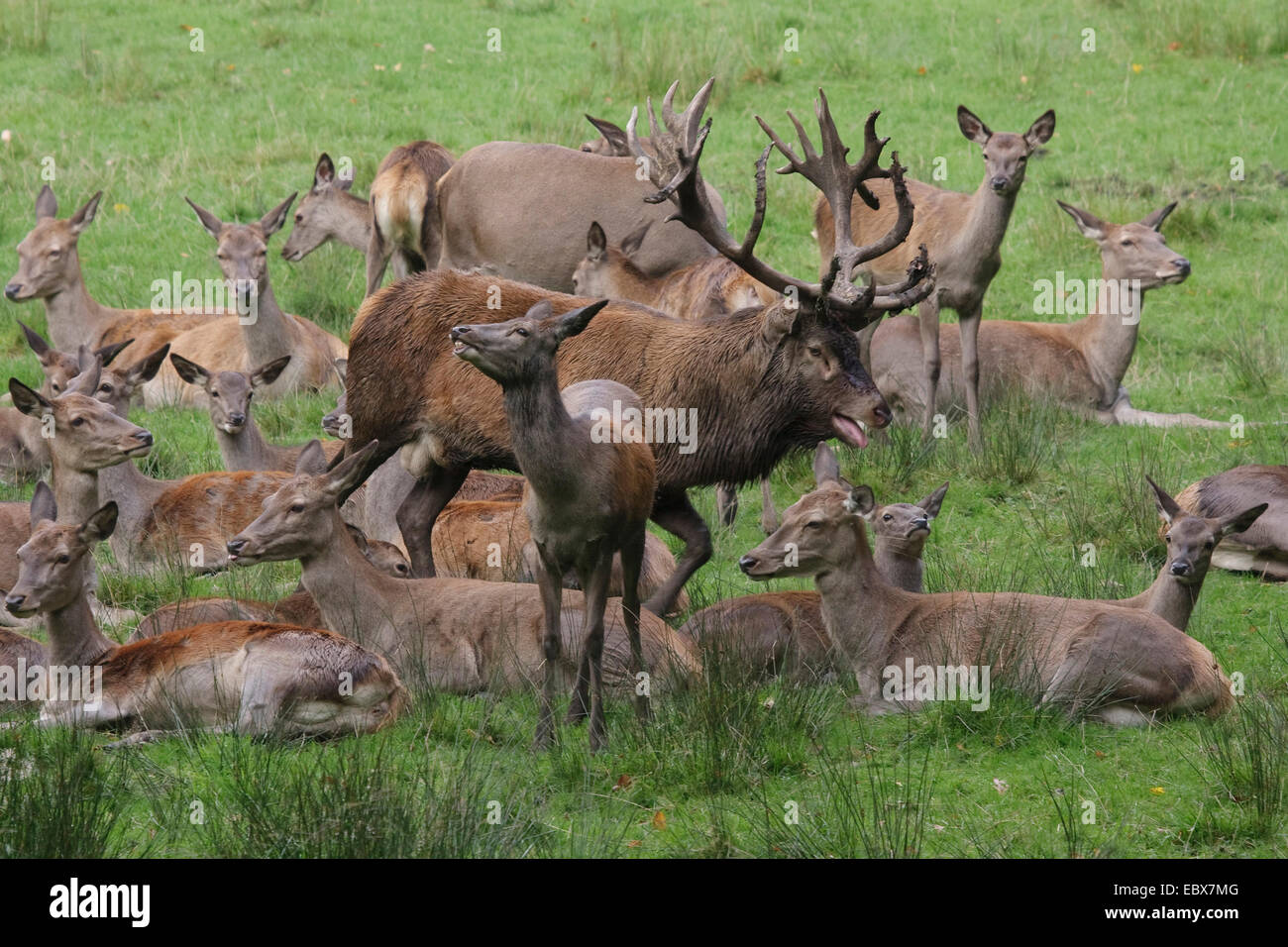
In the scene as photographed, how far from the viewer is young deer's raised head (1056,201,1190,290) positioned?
10.2 m

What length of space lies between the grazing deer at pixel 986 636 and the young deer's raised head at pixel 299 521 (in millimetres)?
1532

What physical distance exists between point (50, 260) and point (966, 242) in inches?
222

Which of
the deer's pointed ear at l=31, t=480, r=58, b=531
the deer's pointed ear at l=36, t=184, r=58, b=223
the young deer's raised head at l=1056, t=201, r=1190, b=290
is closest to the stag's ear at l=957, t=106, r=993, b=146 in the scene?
the young deer's raised head at l=1056, t=201, r=1190, b=290

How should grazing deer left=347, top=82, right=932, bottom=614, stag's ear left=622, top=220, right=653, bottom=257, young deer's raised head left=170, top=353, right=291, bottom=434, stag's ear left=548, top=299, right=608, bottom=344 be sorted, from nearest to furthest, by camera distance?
stag's ear left=548, top=299, right=608, bottom=344 → grazing deer left=347, top=82, right=932, bottom=614 → young deer's raised head left=170, top=353, right=291, bottom=434 → stag's ear left=622, top=220, right=653, bottom=257

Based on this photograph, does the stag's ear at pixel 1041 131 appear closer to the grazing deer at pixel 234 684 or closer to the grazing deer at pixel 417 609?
the grazing deer at pixel 417 609

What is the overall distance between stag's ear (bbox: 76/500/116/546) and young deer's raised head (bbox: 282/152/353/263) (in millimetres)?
5979

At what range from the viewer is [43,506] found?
265 inches

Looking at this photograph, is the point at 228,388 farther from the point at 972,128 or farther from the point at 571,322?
the point at 972,128

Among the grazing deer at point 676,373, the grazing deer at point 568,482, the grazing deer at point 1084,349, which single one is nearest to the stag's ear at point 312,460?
the grazing deer at point 676,373

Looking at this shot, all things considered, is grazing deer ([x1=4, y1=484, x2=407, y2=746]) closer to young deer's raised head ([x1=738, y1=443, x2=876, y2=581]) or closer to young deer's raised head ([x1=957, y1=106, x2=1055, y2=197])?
young deer's raised head ([x1=738, y1=443, x2=876, y2=581])

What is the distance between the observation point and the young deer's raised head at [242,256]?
1074 cm
